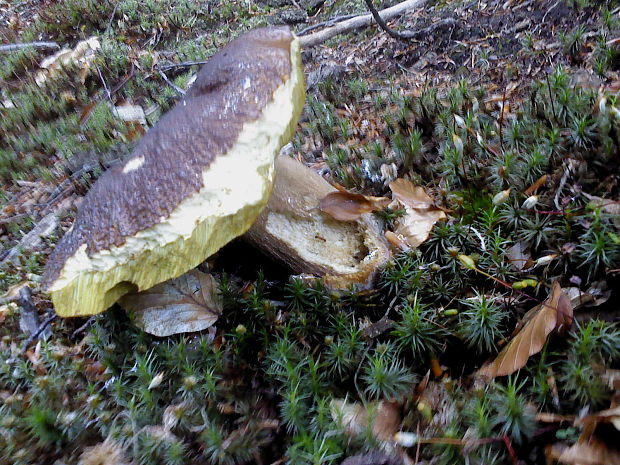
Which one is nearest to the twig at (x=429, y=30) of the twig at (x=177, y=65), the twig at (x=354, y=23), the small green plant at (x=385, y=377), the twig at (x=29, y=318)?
the twig at (x=354, y=23)

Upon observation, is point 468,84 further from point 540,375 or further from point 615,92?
point 540,375

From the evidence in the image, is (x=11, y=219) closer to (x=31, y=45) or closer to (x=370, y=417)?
A: (x=370, y=417)

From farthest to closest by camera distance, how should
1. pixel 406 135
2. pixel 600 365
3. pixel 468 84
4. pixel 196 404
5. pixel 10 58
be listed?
pixel 10 58 < pixel 468 84 < pixel 406 135 < pixel 196 404 < pixel 600 365

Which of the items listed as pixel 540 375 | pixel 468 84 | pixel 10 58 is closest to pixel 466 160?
pixel 468 84

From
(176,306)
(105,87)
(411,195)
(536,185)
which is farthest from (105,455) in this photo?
(105,87)

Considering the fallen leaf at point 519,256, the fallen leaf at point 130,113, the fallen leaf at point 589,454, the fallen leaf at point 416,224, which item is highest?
the fallen leaf at point 130,113

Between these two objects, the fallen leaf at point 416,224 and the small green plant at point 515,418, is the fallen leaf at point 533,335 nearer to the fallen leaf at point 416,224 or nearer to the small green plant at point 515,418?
the small green plant at point 515,418
